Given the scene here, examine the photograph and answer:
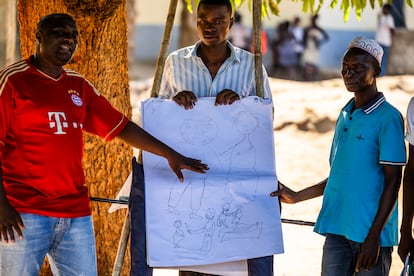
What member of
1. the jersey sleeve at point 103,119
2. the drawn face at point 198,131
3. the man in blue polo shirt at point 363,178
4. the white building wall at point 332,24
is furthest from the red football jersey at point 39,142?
the white building wall at point 332,24

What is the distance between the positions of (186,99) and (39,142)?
0.74 meters

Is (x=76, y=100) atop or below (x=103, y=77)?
below

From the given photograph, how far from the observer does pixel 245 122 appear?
411 cm

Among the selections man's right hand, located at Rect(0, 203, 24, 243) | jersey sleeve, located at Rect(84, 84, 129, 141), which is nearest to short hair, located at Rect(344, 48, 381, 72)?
jersey sleeve, located at Rect(84, 84, 129, 141)

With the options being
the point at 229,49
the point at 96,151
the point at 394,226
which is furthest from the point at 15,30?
the point at 394,226

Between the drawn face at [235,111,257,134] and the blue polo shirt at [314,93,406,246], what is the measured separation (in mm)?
453

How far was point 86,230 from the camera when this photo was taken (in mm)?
3877

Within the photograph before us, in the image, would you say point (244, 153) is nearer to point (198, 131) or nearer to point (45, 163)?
point (198, 131)

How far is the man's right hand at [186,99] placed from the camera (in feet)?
13.2

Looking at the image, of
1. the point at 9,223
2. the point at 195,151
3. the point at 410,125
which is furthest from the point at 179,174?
the point at 410,125

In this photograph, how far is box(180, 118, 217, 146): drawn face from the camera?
409 centimetres

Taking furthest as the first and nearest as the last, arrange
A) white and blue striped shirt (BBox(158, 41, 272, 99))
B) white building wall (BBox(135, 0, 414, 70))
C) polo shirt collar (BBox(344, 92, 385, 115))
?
white building wall (BBox(135, 0, 414, 70)) < white and blue striped shirt (BBox(158, 41, 272, 99)) < polo shirt collar (BBox(344, 92, 385, 115))

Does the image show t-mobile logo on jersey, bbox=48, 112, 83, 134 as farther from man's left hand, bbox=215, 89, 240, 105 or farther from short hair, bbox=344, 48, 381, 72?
short hair, bbox=344, 48, 381, 72

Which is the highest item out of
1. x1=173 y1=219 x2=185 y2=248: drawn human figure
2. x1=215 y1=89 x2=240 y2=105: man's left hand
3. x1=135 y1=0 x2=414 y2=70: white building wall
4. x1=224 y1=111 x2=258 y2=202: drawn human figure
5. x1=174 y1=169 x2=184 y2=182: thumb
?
x1=135 y1=0 x2=414 y2=70: white building wall
